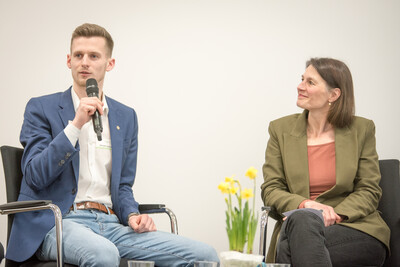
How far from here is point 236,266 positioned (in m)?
1.48

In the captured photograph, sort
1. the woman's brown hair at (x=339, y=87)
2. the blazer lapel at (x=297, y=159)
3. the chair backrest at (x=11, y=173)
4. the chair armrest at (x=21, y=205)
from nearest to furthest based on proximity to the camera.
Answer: the chair armrest at (x=21, y=205)
the chair backrest at (x=11, y=173)
the blazer lapel at (x=297, y=159)
the woman's brown hair at (x=339, y=87)

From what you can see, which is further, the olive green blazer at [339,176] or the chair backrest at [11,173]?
the olive green blazer at [339,176]

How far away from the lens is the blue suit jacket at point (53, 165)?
2.05m

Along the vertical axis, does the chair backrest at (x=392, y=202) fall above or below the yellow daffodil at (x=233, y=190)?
A: below

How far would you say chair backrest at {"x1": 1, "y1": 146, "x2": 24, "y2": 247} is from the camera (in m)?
2.14

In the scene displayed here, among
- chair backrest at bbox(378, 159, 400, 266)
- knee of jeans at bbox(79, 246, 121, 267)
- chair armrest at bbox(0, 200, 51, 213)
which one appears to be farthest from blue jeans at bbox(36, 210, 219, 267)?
chair backrest at bbox(378, 159, 400, 266)

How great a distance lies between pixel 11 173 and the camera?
217 cm

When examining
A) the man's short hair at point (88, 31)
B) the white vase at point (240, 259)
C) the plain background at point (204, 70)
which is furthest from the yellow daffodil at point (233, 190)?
the plain background at point (204, 70)

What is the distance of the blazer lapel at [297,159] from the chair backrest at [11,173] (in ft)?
4.42

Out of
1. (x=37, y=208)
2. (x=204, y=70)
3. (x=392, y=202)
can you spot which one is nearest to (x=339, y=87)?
(x=392, y=202)

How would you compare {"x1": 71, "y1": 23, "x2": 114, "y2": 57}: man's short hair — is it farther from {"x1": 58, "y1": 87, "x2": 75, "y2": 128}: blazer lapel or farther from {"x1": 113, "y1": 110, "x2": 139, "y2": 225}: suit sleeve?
{"x1": 113, "y1": 110, "x2": 139, "y2": 225}: suit sleeve

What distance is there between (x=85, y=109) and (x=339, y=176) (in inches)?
53.2

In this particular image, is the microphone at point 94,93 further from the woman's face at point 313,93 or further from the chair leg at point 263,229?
the woman's face at point 313,93

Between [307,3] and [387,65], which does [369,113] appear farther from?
[307,3]
